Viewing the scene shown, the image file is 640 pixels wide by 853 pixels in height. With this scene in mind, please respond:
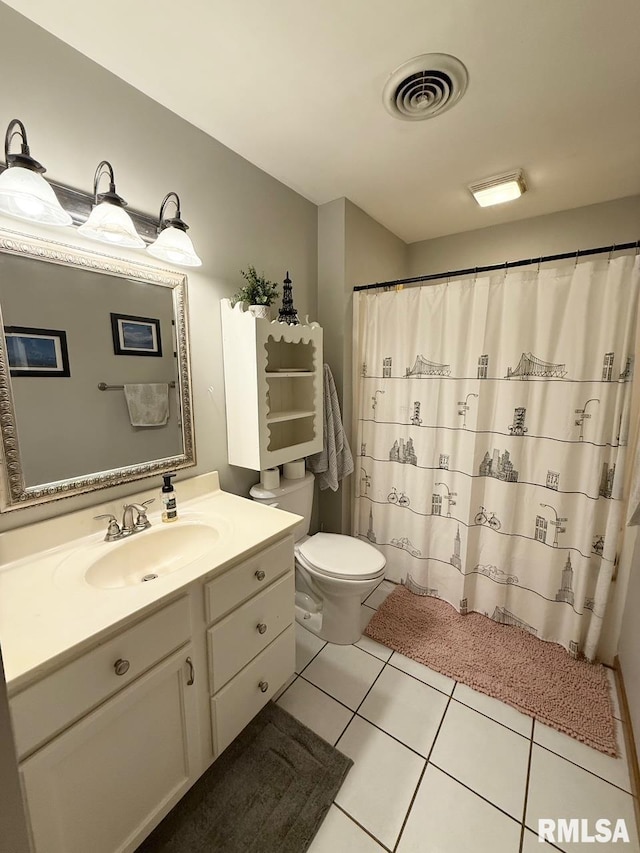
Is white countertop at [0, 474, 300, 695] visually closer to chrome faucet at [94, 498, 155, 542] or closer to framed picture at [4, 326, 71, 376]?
chrome faucet at [94, 498, 155, 542]

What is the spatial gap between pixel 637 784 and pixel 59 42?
297cm

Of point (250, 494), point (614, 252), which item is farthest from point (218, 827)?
point (614, 252)

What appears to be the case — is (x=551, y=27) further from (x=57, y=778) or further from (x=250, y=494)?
(x=57, y=778)

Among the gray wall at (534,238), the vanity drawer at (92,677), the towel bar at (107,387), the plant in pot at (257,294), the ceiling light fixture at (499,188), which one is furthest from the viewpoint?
the gray wall at (534,238)

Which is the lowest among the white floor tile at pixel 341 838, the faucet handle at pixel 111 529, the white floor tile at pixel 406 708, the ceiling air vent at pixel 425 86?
the white floor tile at pixel 341 838

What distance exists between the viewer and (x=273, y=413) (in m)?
1.87

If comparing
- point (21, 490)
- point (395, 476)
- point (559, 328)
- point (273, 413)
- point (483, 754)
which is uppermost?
point (559, 328)

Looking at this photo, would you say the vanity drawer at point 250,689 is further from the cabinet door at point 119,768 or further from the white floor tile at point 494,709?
the white floor tile at point 494,709

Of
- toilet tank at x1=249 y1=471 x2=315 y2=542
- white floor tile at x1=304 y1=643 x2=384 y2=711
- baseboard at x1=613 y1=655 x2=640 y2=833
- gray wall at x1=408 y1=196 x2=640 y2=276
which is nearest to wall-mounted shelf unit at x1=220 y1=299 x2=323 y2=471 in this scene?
toilet tank at x1=249 y1=471 x2=315 y2=542

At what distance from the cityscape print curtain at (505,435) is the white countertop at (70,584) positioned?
102 cm

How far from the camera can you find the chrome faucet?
1188mm

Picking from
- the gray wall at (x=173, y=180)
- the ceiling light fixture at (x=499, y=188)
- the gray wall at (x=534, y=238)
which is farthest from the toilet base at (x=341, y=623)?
the gray wall at (x=534, y=238)

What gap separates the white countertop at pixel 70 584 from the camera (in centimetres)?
73

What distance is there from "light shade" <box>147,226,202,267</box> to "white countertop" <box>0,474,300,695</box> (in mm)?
897
